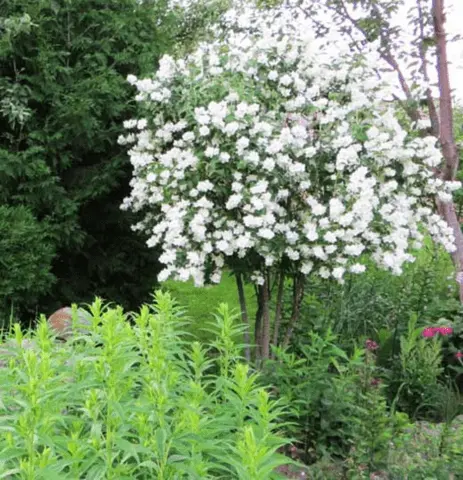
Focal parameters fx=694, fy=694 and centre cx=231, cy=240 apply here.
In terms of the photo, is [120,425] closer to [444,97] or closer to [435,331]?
[435,331]

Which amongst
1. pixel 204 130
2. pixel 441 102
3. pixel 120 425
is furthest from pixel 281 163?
pixel 120 425

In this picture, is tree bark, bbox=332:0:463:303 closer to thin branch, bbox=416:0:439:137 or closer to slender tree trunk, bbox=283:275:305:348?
thin branch, bbox=416:0:439:137

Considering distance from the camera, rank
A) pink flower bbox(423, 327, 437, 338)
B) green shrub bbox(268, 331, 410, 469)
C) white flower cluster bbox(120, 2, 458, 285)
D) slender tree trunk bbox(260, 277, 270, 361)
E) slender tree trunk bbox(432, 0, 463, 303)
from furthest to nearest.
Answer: slender tree trunk bbox(432, 0, 463, 303) < slender tree trunk bbox(260, 277, 270, 361) < pink flower bbox(423, 327, 437, 338) < white flower cluster bbox(120, 2, 458, 285) < green shrub bbox(268, 331, 410, 469)

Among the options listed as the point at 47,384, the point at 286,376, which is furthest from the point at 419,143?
the point at 47,384

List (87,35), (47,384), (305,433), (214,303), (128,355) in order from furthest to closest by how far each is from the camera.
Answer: (214,303)
(87,35)
(305,433)
(128,355)
(47,384)

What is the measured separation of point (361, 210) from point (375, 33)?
196 centimetres

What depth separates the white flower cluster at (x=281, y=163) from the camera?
469cm

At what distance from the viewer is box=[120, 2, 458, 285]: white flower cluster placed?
469 cm

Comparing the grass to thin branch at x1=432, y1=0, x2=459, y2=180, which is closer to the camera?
thin branch at x1=432, y1=0, x2=459, y2=180

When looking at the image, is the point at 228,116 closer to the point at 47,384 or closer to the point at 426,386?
the point at 426,386

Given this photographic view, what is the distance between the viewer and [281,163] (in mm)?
4703

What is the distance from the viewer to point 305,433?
414 centimetres

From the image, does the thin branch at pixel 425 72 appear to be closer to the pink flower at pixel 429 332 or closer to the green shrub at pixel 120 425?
the pink flower at pixel 429 332

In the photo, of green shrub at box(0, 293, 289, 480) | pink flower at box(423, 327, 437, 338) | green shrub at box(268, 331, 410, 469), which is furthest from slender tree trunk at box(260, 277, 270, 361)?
green shrub at box(0, 293, 289, 480)
